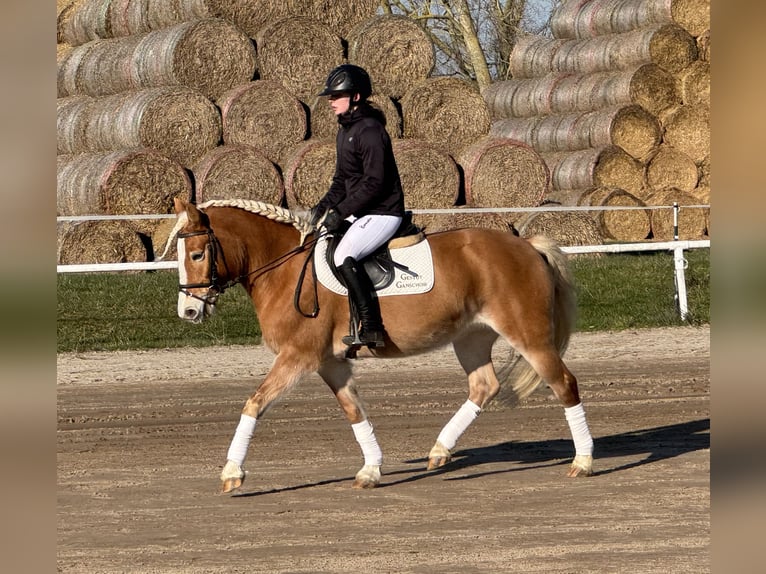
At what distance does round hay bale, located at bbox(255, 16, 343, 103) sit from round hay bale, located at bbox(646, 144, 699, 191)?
7385 mm

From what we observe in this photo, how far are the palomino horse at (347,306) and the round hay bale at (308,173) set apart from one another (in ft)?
31.9

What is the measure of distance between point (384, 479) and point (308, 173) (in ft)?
33.6

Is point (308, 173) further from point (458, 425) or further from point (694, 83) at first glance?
point (458, 425)

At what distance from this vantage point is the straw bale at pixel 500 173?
18000mm

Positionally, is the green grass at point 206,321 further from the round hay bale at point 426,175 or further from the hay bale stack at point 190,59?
the hay bale stack at point 190,59

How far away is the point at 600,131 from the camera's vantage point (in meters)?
22.5

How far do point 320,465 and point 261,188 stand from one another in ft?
31.5

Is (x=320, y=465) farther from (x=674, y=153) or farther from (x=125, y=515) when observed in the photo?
(x=674, y=153)

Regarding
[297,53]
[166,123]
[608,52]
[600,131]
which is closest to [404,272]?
[166,123]

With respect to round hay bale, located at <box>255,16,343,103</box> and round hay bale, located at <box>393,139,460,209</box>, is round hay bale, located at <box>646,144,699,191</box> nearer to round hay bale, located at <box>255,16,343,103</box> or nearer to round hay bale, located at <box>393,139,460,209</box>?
round hay bale, located at <box>393,139,460,209</box>

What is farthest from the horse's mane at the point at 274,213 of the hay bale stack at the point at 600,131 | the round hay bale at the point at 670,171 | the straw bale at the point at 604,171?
the round hay bale at the point at 670,171

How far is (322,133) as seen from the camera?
17281mm
